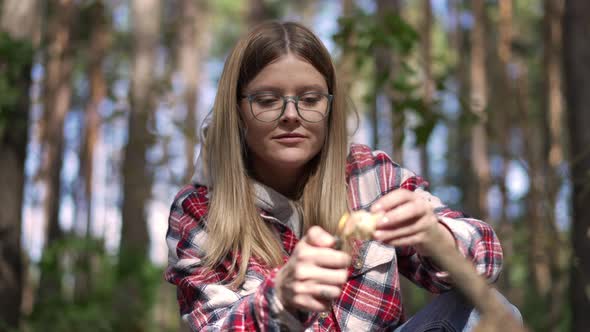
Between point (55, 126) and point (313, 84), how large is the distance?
10331 millimetres

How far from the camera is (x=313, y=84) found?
203 centimetres

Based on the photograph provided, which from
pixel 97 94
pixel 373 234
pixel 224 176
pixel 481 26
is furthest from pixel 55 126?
pixel 373 234

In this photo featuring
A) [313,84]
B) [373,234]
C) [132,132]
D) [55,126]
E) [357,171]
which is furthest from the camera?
[55,126]

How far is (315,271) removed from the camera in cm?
143

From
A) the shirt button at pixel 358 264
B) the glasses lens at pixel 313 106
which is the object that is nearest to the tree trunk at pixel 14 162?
the glasses lens at pixel 313 106

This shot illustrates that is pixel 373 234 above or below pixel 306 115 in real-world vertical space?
below

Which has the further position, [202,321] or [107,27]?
[107,27]

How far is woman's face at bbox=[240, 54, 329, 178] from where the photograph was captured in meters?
2.01

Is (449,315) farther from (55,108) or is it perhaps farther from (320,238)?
(55,108)

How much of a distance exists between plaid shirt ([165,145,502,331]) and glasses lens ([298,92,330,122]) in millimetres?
292

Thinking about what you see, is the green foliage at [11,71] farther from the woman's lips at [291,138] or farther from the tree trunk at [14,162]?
the woman's lips at [291,138]

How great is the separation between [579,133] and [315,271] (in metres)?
2.68

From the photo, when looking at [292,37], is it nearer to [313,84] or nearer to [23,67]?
[313,84]

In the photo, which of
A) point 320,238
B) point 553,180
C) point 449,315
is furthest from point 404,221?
point 553,180
